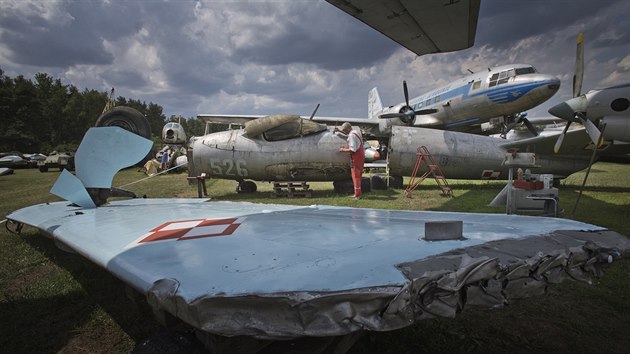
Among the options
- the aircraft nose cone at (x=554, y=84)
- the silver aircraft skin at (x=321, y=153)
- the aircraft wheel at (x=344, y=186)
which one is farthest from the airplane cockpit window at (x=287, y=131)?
the aircraft nose cone at (x=554, y=84)

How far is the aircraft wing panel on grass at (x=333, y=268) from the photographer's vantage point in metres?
1.08

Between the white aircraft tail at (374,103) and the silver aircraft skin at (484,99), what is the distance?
1454 centimetres

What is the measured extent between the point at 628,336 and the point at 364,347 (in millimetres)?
1856

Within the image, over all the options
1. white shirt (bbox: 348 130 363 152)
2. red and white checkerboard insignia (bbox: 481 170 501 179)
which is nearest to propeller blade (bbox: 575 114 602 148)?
red and white checkerboard insignia (bbox: 481 170 501 179)

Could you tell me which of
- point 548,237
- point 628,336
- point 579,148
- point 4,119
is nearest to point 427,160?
point 579,148

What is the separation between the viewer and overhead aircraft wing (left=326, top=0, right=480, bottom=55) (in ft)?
22.4

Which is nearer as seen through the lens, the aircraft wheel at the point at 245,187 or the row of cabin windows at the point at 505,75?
the aircraft wheel at the point at 245,187

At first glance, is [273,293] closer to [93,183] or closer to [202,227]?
[202,227]

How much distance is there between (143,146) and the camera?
14.2 feet

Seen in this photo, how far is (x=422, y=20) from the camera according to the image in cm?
745

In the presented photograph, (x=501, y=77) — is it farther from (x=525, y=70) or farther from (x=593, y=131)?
(x=593, y=131)

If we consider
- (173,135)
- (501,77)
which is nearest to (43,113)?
(173,135)

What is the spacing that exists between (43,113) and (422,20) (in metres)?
70.5

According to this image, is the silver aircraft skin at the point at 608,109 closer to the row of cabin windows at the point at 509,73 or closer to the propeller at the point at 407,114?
the row of cabin windows at the point at 509,73
